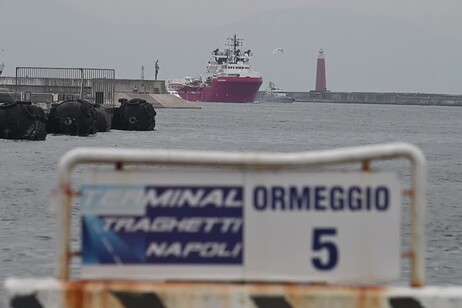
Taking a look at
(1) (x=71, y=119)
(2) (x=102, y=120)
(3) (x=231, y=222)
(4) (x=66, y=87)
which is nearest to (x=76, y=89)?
(4) (x=66, y=87)

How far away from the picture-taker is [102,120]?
2857 inches

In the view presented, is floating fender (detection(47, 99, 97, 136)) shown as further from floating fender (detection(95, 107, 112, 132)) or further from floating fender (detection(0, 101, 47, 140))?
floating fender (detection(0, 101, 47, 140))

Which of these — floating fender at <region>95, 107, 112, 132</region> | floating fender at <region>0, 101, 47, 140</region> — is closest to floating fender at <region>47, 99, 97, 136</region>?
floating fender at <region>95, 107, 112, 132</region>

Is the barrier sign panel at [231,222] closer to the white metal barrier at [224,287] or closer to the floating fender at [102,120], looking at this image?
the white metal barrier at [224,287]

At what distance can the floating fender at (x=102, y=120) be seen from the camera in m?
72.0

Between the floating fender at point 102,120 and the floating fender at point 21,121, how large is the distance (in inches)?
493

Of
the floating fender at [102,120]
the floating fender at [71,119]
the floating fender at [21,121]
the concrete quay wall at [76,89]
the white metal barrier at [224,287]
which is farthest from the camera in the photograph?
the concrete quay wall at [76,89]

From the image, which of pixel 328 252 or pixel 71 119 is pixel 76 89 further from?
pixel 328 252

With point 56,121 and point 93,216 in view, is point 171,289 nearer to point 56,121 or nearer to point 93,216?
point 93,216

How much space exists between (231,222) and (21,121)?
52880 mm

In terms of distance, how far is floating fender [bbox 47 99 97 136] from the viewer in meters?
64.9

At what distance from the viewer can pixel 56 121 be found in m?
65.4

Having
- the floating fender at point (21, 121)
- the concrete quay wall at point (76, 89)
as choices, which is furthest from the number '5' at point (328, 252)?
the concrete quay wall at point (76, 89)

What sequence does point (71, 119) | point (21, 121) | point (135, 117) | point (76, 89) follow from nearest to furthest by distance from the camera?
point (21, 121) → point (71, 119) → point (135, 117) → point (76, 89)
